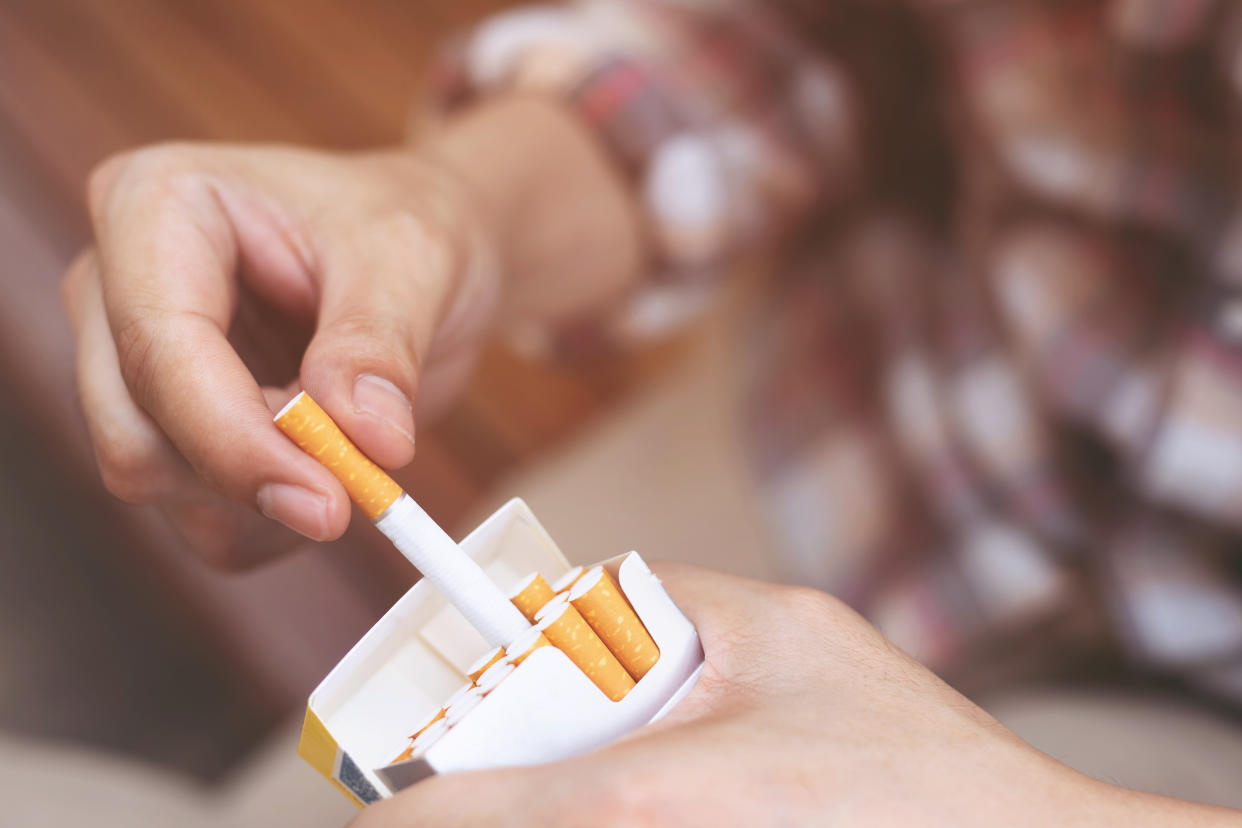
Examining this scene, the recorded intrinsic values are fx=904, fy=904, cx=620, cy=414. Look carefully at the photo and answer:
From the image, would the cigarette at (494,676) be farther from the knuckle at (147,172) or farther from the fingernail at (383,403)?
the knuckle at (147,172)

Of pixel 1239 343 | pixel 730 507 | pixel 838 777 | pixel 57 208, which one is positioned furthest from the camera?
pixel 57 208

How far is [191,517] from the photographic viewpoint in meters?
0.29

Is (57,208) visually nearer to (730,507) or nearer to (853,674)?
(730,507)

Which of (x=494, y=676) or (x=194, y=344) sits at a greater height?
(x=194, y=344)

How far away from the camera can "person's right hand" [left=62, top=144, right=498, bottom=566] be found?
227 mm

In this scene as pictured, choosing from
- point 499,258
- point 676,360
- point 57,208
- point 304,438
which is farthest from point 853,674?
point 57,208

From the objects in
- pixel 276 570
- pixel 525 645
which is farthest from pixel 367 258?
pixel 276 570

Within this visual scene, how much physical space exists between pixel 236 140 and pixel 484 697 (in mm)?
881

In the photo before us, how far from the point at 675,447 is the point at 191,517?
32 centimetres

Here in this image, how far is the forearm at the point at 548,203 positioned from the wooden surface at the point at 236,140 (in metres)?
0.12

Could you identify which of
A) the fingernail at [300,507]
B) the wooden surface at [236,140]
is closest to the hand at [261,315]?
the fingernail at [300,507]

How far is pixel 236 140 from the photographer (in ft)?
3.03

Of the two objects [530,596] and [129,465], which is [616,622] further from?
[129,465]

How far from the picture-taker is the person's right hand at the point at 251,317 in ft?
0.74
